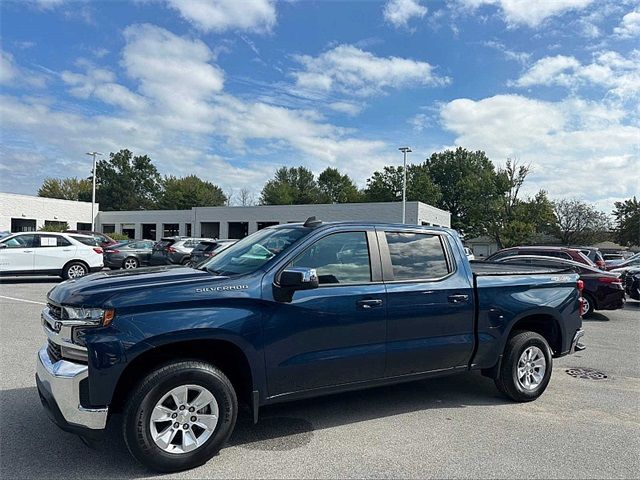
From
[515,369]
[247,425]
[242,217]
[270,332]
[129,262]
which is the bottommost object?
[247,425]

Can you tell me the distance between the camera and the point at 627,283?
45.2ft

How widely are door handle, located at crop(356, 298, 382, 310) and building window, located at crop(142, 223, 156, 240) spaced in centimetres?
5471

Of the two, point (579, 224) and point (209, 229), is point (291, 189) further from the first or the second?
point (579, 224)

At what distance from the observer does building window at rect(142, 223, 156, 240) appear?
181ft

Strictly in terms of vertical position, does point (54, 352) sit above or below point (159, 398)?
above

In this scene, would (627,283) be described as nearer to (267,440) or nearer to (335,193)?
(267,440)

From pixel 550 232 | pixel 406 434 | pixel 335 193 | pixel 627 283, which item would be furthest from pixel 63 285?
pixel 335 193

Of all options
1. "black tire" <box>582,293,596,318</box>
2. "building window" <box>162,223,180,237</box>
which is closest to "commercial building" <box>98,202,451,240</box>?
"building window" <box>162,223,180,237</box>

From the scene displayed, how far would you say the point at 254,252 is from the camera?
4293 millimetres

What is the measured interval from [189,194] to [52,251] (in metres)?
71.3

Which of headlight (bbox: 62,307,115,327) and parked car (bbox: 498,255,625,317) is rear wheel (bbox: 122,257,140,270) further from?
headlight (bbox: 62,307,115,327)

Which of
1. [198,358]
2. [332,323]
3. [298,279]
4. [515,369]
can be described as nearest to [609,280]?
[515,369]

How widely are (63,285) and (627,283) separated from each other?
1501 cm

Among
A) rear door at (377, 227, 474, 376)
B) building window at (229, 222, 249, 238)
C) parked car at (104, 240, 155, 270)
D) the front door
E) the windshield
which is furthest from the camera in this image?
building window at (229, 222, 249, 238)
